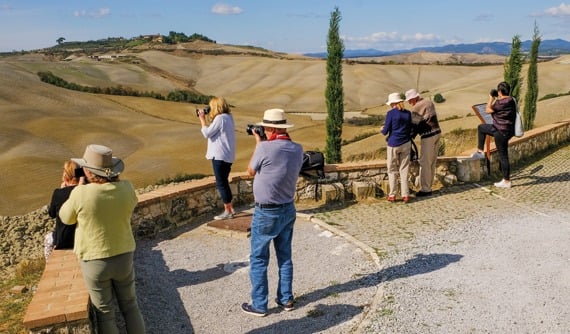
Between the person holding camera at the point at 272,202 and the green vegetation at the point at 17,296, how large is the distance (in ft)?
7.26

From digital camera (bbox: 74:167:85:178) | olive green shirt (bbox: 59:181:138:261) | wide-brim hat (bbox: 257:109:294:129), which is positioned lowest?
olive green shirt (bbox: 59:181:138:261)

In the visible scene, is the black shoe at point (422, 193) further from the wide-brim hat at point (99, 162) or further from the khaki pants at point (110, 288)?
the wide-brim hat at point (99, 162)

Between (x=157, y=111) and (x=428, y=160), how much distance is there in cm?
3517

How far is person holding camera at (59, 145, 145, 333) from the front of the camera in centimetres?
393

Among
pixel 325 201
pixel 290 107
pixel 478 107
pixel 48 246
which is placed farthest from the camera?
pixel 290 107

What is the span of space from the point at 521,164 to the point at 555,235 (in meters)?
5.32

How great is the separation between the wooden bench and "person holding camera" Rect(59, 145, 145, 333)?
14 centimetres

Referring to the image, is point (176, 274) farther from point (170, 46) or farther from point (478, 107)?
point (170, 46)

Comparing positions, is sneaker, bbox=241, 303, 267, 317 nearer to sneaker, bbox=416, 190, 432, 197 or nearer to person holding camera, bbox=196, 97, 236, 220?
person holding camera, bbox=196, 97, 236, 220

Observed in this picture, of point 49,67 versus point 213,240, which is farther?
point 49,67

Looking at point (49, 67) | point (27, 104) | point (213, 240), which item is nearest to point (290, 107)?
point (49, 67)

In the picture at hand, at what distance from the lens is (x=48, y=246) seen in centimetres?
594

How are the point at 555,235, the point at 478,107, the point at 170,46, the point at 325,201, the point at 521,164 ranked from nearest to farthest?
the point at 555,235 → the point at 325,201 → the point at 478,107 → the point at 521,164 → the point at 170,46

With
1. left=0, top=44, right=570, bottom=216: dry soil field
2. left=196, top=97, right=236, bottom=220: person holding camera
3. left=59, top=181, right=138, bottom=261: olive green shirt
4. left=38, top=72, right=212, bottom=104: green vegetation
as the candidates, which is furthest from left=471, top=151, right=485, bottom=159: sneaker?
left=38, top=72, right=212, bottom=104: green vegetation
